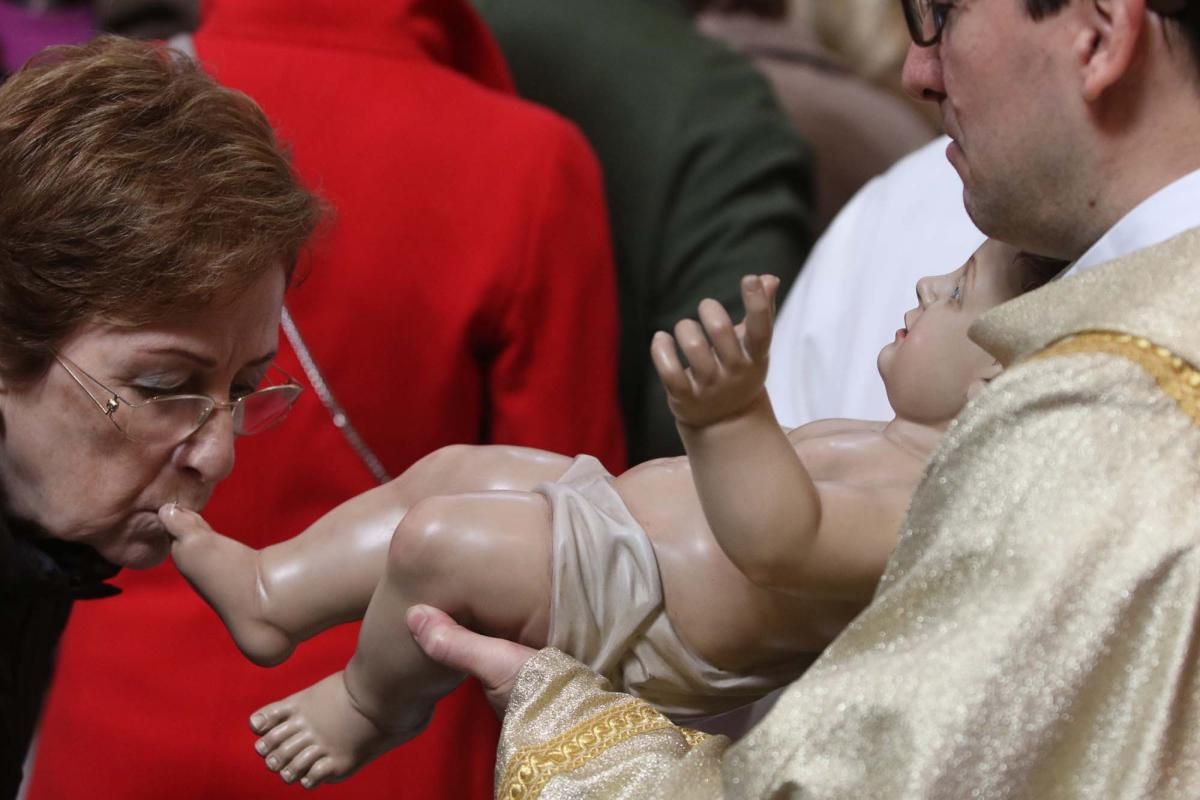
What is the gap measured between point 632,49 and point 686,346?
1.28 metres

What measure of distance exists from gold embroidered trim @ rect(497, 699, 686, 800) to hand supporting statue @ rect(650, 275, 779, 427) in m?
0.22

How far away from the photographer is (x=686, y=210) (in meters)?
2.29

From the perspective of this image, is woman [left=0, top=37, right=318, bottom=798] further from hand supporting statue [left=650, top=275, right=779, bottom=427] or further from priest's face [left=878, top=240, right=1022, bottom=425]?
priest's face [left=878, top=240, right=1022, bottom=425]

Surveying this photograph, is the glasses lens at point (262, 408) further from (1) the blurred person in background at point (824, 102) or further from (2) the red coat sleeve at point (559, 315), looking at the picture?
(1) the blurred person in background at point (824, 102)

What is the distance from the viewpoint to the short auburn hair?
1.23 m

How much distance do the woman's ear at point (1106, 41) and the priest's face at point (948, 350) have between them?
241 mm

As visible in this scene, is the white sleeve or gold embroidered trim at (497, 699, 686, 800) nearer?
gold embroidered trim at (497, 699, 686, 800)

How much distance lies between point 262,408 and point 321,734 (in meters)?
0.28

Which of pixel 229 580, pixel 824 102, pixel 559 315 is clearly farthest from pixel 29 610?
pixel 824 102

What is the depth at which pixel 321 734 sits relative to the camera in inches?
52.2

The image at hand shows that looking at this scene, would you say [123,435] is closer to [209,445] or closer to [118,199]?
[209,445]

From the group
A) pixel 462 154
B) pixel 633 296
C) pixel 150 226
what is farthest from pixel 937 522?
pixel 633 296

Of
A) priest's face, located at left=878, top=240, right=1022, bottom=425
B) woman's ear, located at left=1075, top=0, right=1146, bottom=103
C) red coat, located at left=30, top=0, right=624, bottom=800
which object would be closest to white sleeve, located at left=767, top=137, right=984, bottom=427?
red coat, located at left=30, top=0, right=624, bottom=800

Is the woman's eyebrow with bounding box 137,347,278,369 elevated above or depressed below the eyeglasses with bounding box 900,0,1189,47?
below
